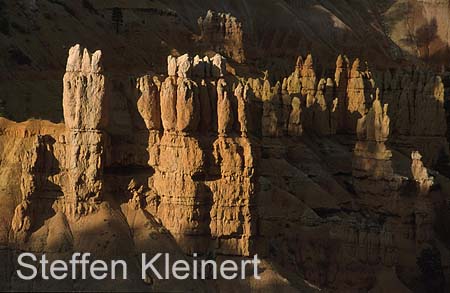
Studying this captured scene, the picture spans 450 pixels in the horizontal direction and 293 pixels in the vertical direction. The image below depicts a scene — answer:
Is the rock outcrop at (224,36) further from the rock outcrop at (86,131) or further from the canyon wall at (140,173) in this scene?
the rock outcrop at (86,131)

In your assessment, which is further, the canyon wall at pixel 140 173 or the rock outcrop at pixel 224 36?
the rock outcrop at pixel 224 36

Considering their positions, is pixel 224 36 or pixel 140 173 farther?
pixel 224 36

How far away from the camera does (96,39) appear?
83250mm

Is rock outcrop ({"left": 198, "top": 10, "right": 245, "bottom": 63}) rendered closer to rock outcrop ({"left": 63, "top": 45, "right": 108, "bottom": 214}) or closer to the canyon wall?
the canyon wall

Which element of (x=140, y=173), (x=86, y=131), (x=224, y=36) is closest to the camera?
(x=86, y=131)

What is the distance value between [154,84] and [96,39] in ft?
143

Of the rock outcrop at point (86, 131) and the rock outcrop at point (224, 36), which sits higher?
the rock outcrop at point (224, 36)

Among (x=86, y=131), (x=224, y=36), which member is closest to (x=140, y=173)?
(x=86, y=131)

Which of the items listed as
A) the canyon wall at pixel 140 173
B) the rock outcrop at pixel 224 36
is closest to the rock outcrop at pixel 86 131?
the canyon wall at pixel 140 173

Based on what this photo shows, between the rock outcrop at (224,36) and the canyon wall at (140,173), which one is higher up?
the rock outcrop at (224,36)

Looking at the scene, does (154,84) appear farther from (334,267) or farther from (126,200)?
(334,267)

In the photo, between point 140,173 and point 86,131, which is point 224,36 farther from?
point 86,131

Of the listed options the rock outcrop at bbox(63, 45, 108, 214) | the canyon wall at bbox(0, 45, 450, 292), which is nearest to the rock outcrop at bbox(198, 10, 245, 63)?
the canyon wall at bbox(0, 45, 450, 292)

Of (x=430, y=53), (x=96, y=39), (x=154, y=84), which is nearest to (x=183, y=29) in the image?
(x=96, y=39)
